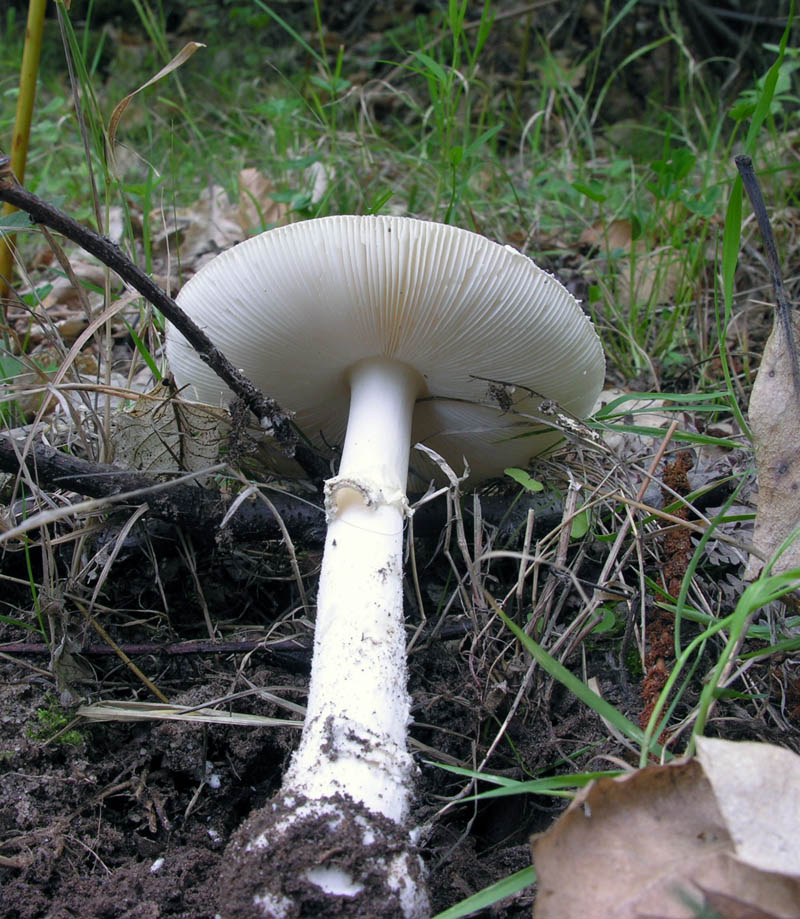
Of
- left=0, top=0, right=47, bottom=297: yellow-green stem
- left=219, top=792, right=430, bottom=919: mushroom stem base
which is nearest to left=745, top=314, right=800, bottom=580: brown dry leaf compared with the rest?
left=219, top=792, right=430, bottom=919: mushroom stem base

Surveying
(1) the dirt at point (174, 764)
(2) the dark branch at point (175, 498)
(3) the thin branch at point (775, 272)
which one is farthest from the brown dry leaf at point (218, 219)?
(3) the thin branch at point (775, 272)

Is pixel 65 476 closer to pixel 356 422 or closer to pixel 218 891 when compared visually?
pixel 356 422

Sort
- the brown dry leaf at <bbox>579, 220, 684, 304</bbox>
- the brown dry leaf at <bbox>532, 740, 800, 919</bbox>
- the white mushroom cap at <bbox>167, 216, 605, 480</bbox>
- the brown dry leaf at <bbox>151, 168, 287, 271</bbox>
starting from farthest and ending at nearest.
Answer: the brown dry leaf at <bbox>151, 168, 287, 271</bbox> < the brown dry leaf at <bbox>579, 220, 684, 304</bbox> < the white mushroom cap at <bbox>167, 216, 605, 480</bbox> < the brown dry leaf at <bbox>532, 740, 800, 919</bbox>

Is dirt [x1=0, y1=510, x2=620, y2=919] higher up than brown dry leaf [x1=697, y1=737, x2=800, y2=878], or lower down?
lower down

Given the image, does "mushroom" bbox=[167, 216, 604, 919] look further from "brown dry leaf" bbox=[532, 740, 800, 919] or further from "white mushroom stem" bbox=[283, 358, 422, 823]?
"brown dry leaf" bbox=[532, 740, 800, 919]

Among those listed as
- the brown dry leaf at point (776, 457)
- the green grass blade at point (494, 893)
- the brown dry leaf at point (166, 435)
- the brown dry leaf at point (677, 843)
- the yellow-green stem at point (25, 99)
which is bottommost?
the green grass blade at point (494, 893)

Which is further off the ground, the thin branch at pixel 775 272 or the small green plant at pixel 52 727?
the thin branch at pixel 775 272

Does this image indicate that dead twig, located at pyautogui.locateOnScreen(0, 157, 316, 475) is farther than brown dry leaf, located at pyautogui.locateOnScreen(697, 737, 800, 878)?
Yes

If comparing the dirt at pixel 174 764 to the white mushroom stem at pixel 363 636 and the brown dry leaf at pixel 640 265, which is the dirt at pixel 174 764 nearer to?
the white mushroom stem at pixel 363 636
